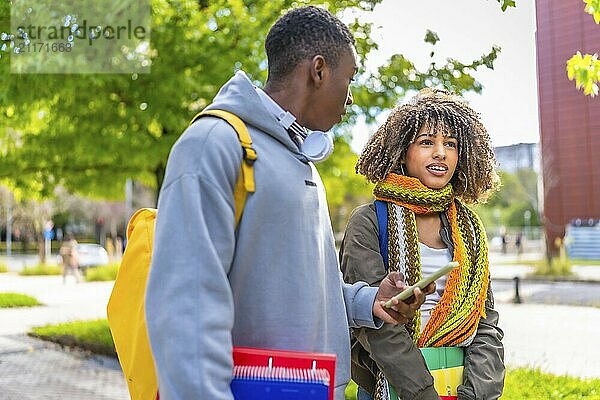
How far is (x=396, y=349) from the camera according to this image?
7.54ft

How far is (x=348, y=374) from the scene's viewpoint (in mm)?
1862

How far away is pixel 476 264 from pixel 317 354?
1.10 meters

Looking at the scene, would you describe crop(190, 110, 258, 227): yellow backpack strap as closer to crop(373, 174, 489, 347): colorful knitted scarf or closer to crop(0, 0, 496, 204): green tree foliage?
crop(373, 174, 489, 347): colorful knitted scarf

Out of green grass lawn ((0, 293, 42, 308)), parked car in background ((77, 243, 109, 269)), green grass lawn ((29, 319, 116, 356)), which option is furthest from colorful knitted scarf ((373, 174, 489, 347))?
parked car in background ((77, 243, 109, 269))

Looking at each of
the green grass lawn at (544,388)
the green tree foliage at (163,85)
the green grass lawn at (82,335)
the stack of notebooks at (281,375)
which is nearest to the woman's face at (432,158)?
the stack of notebooks at (281,375)

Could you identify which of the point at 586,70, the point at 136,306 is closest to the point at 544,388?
the point at 586,70

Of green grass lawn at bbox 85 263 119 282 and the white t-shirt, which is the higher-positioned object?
the white t-shirt

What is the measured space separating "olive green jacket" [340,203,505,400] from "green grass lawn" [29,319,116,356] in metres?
7.19

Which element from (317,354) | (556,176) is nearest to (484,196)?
(317,354)

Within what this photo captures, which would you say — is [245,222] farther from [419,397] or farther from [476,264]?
[476,264]

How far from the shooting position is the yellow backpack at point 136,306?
1.69 m

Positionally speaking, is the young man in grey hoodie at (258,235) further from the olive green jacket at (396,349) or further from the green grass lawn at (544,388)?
the green grass lawn at (544,388)

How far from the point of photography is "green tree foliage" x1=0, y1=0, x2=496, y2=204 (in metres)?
6.82

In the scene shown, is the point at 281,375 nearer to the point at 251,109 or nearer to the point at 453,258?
the point at 251,109
